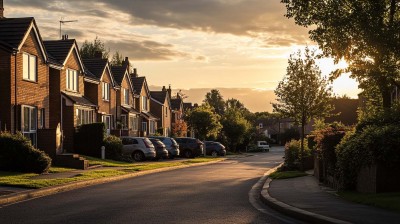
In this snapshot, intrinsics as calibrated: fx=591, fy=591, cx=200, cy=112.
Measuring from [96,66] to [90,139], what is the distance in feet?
37.8

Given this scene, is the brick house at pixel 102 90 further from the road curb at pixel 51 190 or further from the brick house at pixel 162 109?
the brick house at pixel 162 109

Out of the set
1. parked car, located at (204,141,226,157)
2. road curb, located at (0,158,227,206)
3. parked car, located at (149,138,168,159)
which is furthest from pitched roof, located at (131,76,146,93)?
road curb, located at (0,158,227,206)

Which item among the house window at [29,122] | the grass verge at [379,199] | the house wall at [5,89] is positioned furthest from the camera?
the house window at [29,122]

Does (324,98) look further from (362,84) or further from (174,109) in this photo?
(174,109)

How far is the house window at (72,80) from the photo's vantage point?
39000mm

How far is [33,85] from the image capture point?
31.5 metres

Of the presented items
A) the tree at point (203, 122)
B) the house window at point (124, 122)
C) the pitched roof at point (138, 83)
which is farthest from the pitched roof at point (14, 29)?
the tree at point (203, 122)

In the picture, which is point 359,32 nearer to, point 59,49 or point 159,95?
point 59,49

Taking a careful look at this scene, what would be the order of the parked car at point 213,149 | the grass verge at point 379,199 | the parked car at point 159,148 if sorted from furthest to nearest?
the parked car at point 213,149 < the parked car at point 159,148 < the grass verge at point 379,199

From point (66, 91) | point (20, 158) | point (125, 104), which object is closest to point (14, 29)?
point (66, 91)

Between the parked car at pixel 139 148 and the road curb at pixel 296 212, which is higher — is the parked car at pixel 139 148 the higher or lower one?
the higher one

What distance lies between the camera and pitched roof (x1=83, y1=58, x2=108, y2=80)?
46781mm

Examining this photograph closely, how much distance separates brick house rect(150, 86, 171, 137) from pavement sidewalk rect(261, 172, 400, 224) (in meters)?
57.1

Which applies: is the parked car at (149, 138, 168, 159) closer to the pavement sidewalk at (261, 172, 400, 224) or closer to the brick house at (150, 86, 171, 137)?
the pavement sidewalk at (261, 172, 400, 224)
